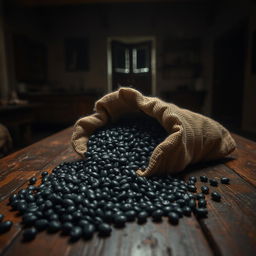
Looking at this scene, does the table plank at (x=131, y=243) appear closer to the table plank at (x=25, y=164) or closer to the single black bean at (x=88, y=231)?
the single black bean at (x=88, y=231)

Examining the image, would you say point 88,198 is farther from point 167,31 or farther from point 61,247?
point 167,31

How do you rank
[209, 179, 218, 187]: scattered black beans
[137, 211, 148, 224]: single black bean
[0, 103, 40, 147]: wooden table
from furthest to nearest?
[0, 103, 40, 147]: wooden table → [209, 179, 218, 187]: scattered black beans → [137, 211, 148, 224]: single black bean

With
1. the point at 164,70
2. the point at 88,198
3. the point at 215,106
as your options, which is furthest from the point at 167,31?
the point at 88,198

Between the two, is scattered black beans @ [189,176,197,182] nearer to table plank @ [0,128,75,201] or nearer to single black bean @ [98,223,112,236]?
single black bean @ [98,223,112,236]

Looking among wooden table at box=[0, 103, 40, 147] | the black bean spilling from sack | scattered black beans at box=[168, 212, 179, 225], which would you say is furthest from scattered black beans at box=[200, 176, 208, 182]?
wooden table at box=[0, 103, 40, 147]

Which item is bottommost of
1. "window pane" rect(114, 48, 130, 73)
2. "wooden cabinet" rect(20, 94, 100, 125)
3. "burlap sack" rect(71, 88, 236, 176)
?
"wooden cabinet" rect(20, 94, 100, 125)

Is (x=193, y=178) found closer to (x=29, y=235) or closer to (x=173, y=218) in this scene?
(x=173, y=218)
